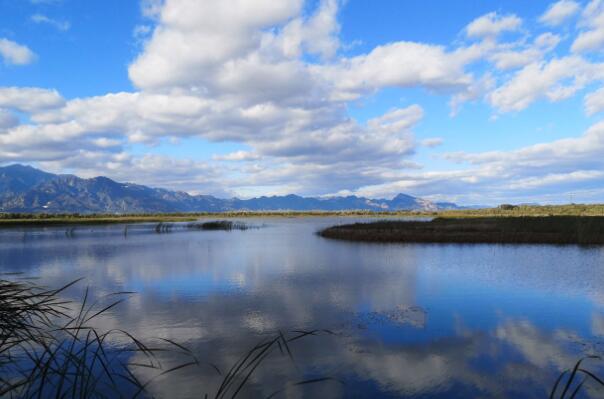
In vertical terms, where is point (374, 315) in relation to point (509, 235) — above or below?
below

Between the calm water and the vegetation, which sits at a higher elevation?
the vegetation

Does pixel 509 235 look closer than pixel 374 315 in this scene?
No

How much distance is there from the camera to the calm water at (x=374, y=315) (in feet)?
36.1

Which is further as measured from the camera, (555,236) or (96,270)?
(555,236)

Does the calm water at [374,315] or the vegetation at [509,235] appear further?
the vegetation at [509,235]

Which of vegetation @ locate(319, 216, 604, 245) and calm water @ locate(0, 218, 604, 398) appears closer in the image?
calm water @ locate(0, 218, 604, 398)

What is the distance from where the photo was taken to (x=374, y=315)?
56.1 ft

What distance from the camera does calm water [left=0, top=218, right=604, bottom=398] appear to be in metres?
11.0

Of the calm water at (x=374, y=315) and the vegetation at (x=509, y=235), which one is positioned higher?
the vegetation at (x=509, y=235)

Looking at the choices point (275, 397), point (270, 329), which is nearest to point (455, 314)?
point (270, 329)

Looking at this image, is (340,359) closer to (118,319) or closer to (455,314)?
(455,314)

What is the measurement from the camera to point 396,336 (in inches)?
564

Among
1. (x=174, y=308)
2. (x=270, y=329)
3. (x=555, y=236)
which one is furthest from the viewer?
(x=555, y=236)

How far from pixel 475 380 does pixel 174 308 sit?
43.9ft
